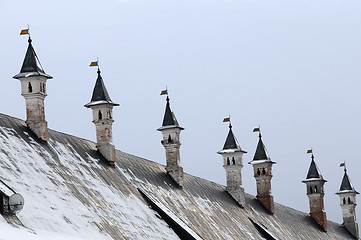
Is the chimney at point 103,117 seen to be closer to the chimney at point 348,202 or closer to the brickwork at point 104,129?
the brickwork at point 104,129

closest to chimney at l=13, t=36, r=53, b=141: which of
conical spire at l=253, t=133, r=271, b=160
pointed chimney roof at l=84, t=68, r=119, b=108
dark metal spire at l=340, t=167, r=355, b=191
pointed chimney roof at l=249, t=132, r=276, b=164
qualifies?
pointed chimney roof at l=84, t=68, r=119, b=108

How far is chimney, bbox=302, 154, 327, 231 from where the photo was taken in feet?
262

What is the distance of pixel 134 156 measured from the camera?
53719 mm

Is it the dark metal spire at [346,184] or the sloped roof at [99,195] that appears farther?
the dark metal spire at [346,184]

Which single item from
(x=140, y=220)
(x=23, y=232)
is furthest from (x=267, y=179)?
(x=23, y=232)

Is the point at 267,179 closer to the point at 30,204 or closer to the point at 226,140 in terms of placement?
the point at 226,140

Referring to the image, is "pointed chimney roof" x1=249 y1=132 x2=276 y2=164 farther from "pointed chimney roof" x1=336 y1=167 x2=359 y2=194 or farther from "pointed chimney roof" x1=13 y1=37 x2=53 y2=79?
"pointed chimney roof" x1=13 y1=37 x2=53 y2=79

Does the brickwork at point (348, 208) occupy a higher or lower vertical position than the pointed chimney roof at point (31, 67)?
lower

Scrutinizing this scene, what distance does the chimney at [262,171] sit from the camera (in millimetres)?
71125

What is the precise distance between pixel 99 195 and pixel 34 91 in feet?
19.1

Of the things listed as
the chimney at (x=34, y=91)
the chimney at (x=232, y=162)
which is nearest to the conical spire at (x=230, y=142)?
the chimney at (x=232, y=162)

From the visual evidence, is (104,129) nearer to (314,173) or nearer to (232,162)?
(232,162)

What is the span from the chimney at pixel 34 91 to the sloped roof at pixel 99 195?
0.50 m

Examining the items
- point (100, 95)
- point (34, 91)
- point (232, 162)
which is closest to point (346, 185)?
point (232, 162)
